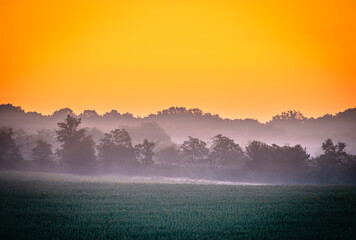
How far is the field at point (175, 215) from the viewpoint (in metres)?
26.2

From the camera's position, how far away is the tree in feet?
324

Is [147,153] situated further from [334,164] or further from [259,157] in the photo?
[334,164]

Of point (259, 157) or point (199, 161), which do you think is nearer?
point (259, 157)

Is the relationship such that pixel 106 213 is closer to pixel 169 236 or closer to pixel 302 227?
pixel 169 236

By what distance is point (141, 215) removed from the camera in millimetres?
32750

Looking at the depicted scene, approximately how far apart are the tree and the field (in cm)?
5091

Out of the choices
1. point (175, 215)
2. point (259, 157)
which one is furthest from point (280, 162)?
point (175, 215)

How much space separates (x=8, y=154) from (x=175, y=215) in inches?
3415

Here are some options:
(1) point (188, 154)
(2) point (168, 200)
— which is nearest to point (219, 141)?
(1) point (188, 154)

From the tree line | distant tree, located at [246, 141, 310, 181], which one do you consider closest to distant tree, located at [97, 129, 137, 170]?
the tree line

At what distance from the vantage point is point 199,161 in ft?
350

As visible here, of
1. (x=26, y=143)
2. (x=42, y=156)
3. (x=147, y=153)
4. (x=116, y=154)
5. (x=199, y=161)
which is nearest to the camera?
(x=147, y=153)

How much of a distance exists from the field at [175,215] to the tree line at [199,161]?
4465 cm

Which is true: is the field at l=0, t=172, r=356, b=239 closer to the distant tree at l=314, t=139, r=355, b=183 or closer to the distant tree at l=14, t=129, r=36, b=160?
the distant tree at l=314, t=139, r=355, b=183
